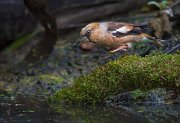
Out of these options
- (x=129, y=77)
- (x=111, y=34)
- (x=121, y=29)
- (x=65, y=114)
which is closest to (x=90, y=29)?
(x=111, y=34)

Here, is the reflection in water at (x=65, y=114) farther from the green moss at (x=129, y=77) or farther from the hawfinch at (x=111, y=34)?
the hawfinch at (x=111, y=34)

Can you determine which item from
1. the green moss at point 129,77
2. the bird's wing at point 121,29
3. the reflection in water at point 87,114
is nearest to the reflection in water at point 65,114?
the reflection in water at point 87,114

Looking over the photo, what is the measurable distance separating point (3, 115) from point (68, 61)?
3685 mm

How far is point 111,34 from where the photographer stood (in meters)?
4.80

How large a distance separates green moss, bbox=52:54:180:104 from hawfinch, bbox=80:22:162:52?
172 millimetres

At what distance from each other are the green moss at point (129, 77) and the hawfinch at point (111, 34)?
6.8 inches

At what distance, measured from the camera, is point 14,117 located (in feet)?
13.8

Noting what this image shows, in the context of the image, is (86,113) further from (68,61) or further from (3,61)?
(3,61)

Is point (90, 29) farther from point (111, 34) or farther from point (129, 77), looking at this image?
point (129, 77)

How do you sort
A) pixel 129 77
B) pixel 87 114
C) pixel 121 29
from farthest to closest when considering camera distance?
pixel 121 29 < pixel 129 77 < pixel 87 114

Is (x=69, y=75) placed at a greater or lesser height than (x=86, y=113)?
lesser

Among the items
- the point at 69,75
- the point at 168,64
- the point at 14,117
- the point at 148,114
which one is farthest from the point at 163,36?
the point at 14,117

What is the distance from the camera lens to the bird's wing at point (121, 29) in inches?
189

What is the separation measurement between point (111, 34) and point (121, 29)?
123 millimetres
